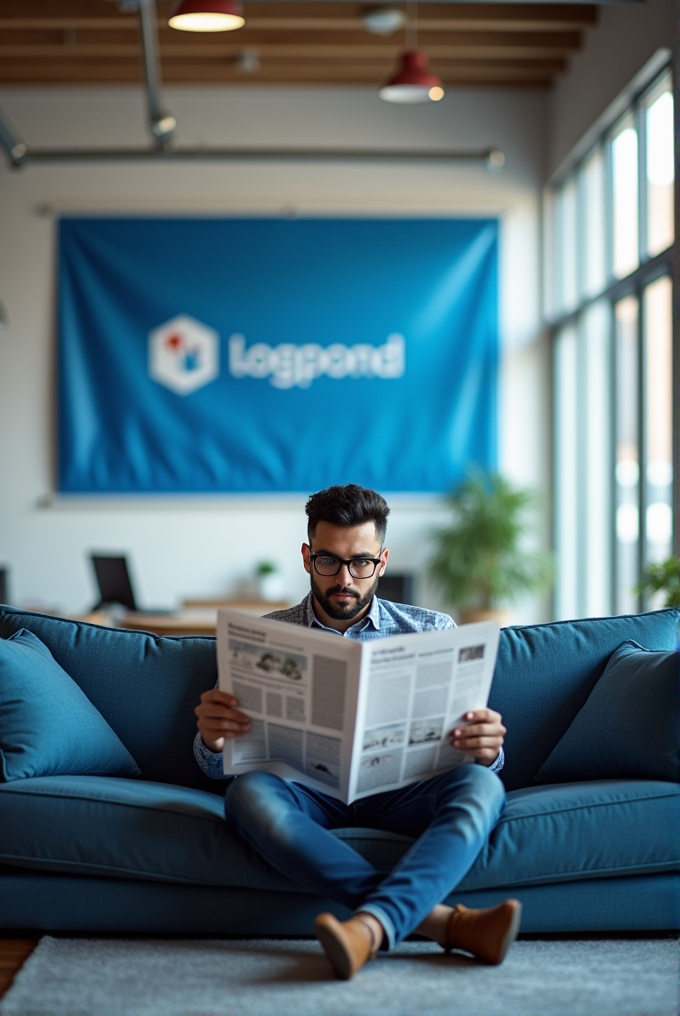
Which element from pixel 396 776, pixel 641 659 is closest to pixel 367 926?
pixel 396 776

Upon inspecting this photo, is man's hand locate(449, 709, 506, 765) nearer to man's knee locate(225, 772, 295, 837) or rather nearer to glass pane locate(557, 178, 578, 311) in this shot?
man's knee locate(225, 772, 295, 837)

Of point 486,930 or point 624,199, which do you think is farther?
point 624,199

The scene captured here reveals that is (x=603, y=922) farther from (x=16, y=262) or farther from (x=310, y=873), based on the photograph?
(x=16, y=262)

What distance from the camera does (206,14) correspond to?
14.2ft

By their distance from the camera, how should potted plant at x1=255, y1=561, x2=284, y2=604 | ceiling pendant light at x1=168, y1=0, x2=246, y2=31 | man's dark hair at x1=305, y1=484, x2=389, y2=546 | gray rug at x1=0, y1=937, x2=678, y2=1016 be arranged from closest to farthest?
1. gray rug at x1=0, y1=937, x2=678, y2=1016
2. man's dark hair at x1=305, y1=484, x2=389, y2=546
3. ceiling pendant light at x1=168, y1=0, x2=246, y2=31
4. potted plant at x1=255, y1=561, x2=284, y2=604

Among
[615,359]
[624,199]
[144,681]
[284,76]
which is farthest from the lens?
[284,76]

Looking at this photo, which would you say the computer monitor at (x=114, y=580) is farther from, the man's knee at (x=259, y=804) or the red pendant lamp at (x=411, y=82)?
the man's knee at (x=259, y=804)

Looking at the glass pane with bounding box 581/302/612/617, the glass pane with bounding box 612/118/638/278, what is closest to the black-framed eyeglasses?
the glass pane with bounding box 612/118/638/278

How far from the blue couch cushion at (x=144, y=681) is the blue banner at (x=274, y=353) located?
14.0 ft

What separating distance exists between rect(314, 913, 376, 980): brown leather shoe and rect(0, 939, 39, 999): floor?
63 cm

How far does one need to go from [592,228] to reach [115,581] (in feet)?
11.3

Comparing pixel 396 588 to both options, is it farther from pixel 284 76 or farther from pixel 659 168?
pixel 284 76

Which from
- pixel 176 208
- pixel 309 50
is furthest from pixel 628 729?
pixel 176 208

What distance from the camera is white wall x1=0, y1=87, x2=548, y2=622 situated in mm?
7203
